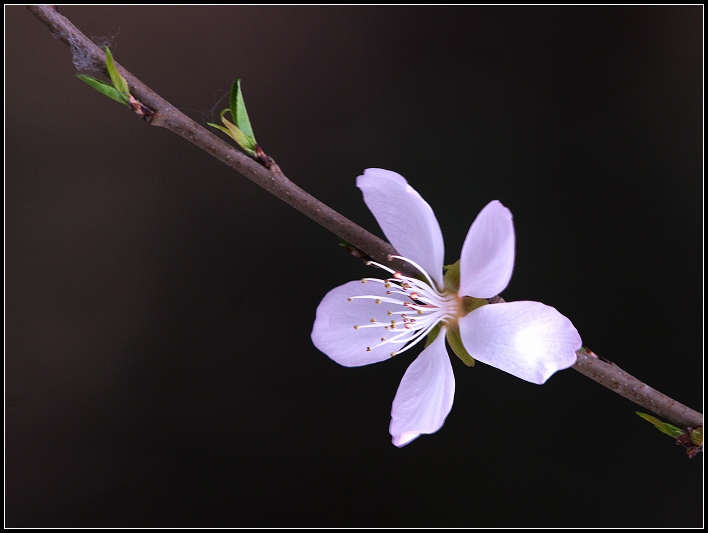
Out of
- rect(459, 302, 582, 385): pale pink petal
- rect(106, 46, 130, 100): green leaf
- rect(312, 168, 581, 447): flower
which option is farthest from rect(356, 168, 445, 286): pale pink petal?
rect(106, 46, 130, 100): green leaf

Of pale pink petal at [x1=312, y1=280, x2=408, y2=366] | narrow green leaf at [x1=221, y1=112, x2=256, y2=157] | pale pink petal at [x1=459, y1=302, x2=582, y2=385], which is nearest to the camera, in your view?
pale pink petal at [x1=459, y1=302, x2=582, y2=385]

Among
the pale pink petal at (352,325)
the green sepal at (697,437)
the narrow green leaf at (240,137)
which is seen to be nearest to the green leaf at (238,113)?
the narrow green leaf at (240,137)

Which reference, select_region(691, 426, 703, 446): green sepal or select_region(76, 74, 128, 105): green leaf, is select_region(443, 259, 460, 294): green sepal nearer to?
select_region(691, 426, 703, 446): green sepal

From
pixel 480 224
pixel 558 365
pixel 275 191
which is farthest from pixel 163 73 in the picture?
pixel 558 365

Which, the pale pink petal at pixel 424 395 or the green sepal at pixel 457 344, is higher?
the green sepal at pixel 457 344

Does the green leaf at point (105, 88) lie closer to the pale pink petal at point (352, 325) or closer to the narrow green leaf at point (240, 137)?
the narrow green leaf at point (240, 137)

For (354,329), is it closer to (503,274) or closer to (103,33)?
(503,274)
